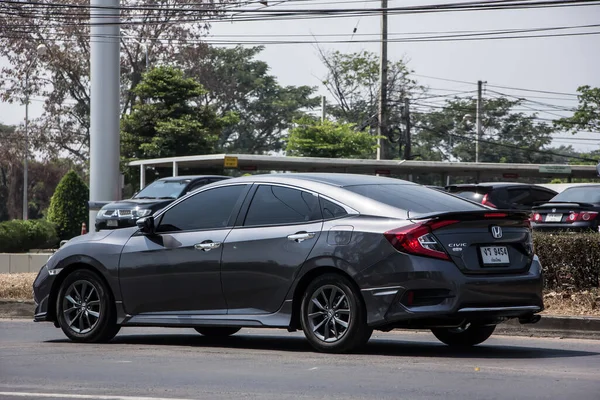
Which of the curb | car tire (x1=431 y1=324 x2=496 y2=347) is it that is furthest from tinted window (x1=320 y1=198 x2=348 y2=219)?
the curb

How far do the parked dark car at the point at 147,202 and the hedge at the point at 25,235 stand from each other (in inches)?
230

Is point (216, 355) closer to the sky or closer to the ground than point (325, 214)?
closer to the ground

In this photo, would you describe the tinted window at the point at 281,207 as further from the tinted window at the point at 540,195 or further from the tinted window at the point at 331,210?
the tinted window at the point at 540,195

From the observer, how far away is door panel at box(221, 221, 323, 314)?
874 cm

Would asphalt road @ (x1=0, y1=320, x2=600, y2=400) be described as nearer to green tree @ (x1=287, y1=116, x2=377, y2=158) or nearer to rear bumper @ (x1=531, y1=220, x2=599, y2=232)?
rear bumper @ (x1=531, y1=220, x2=599, y2=232)

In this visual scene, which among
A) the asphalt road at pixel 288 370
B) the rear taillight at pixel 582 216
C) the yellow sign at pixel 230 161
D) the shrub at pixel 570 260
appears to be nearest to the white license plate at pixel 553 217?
the rear taillight at pixel 582 216

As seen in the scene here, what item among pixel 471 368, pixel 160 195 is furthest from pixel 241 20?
pixel 471 368

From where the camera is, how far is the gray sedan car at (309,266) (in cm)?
821

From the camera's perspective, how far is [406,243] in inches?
323

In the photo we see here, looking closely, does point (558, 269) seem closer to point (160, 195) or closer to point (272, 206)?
point (272, 206)

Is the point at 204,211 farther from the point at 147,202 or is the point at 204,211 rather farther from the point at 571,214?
the point at 147,202

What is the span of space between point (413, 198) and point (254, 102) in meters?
66.3

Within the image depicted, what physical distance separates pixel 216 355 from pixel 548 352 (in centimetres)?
283

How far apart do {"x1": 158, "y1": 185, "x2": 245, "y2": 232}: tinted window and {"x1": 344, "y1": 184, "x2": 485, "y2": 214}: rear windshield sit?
1.18 m
